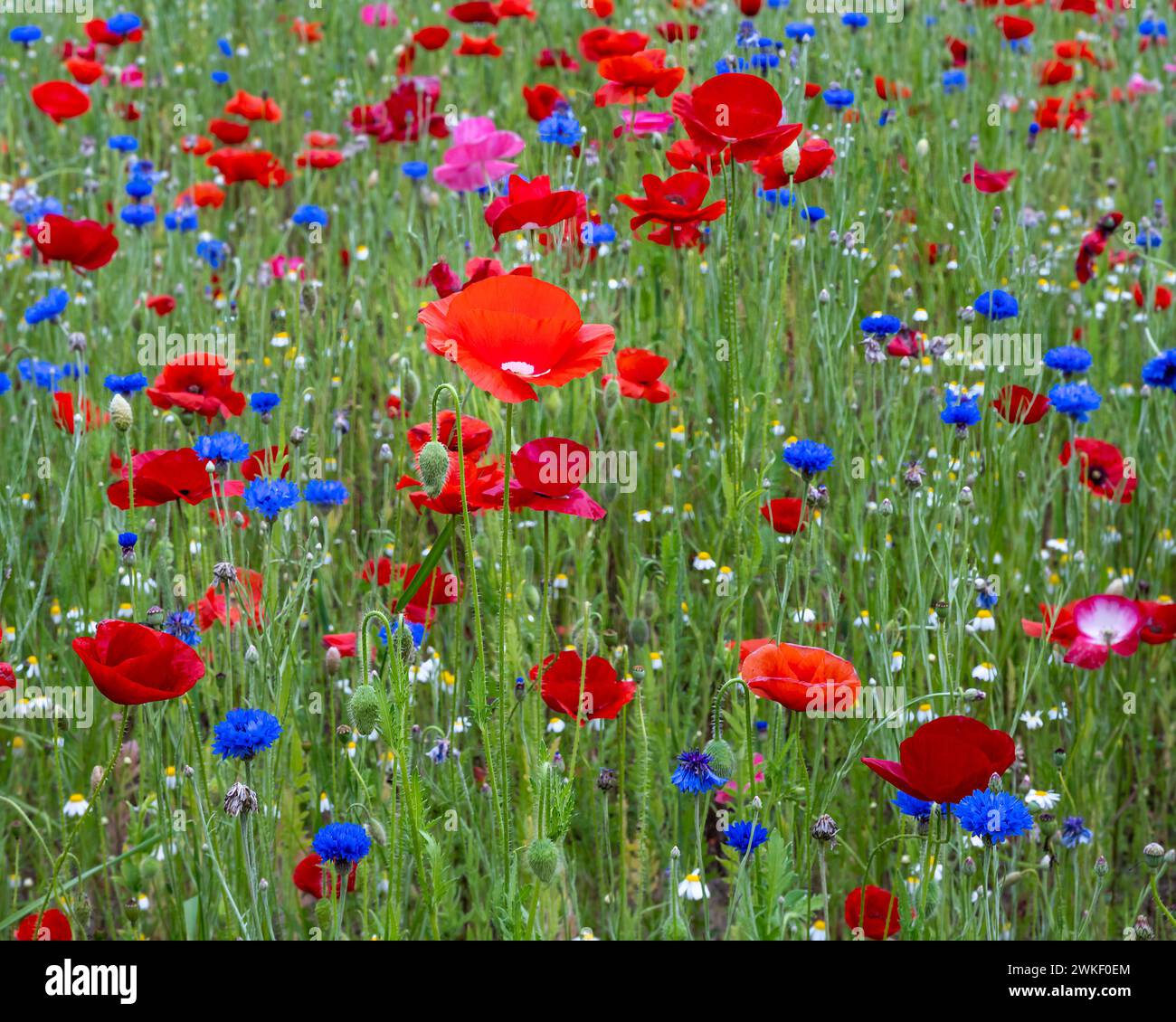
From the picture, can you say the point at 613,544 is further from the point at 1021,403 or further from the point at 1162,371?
the point at 1162,371

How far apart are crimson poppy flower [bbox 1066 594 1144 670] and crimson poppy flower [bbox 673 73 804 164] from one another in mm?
794

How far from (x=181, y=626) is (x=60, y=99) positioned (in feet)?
8.46

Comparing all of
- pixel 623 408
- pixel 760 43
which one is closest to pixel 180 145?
pixel 760 43

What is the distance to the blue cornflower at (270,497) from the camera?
70.2 inches

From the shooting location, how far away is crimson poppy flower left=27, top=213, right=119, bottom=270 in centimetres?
251

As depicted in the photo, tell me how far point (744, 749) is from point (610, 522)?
1014 millimetres

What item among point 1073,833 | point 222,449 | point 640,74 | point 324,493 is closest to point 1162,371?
point 1073,833

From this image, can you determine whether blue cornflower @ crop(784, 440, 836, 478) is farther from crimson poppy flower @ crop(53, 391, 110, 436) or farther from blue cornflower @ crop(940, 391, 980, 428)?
crimson poppy flower @ crop(53, 391, 110, 436)

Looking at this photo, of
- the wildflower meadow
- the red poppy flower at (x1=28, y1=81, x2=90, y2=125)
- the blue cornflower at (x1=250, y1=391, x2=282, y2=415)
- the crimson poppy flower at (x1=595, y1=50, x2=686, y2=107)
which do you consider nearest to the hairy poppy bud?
the wildflower meadow

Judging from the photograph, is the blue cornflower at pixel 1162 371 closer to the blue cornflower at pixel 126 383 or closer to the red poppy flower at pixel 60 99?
the blue cornflower at pixel 126 383

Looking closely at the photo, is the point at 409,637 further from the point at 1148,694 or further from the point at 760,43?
the point at 760,43

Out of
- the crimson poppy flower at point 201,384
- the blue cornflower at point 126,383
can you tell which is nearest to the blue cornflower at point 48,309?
the blue cornflower at point 126,383

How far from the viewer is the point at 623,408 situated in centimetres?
266

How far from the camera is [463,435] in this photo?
5.49 feet
